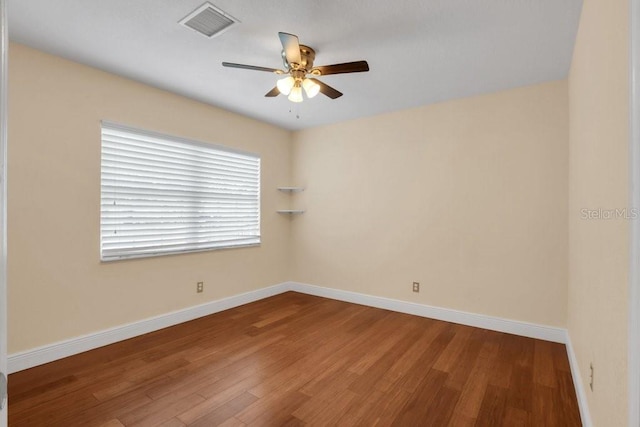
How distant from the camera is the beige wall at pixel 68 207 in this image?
2.31 metres

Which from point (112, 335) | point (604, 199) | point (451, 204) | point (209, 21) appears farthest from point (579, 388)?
point (112, 335)

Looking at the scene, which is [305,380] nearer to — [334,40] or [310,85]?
[310,85]

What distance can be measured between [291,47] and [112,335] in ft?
9.78

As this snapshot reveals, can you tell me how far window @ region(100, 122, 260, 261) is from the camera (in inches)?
112

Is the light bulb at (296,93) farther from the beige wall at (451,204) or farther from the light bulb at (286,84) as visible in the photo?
the beige wall at (451,204)

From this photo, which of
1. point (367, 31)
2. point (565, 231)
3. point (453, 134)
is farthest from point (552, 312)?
point (367, 31)

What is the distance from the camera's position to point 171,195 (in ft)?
10.9

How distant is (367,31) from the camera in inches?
84.4

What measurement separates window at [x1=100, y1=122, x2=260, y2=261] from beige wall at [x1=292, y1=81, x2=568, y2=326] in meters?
1.09

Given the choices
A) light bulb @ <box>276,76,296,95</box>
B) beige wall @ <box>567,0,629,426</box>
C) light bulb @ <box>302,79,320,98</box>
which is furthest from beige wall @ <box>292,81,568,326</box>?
light bulb @ <box>276,76,296,95</box>

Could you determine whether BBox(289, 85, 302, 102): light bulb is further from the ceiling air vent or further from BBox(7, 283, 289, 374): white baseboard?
BBox(7, 283, 289, 374): white baseboard

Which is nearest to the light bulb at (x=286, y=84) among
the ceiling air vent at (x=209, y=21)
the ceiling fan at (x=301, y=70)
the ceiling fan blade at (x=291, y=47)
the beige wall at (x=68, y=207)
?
the ceiling fan at (x=301, y=70)

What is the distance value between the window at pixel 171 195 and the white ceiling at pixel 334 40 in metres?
0.70

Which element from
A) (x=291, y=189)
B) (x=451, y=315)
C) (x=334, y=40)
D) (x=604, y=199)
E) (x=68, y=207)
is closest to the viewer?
(x=604, y=199)
